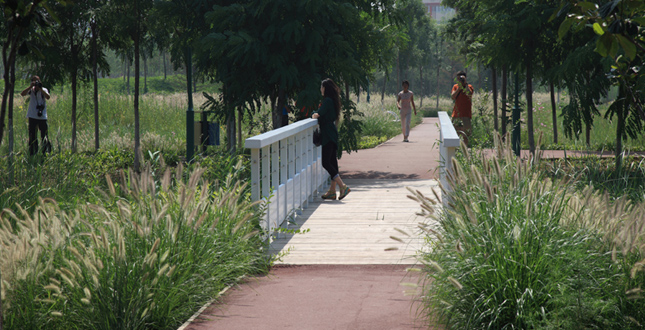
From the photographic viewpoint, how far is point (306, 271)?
6.54 meters

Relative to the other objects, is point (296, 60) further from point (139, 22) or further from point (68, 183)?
point (68, 183)

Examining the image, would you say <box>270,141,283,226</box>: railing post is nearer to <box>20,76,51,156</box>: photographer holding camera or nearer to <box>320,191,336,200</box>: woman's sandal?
<box>320,191,336,200</box>: woman's sandal

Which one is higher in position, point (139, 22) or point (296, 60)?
point (139, 22)

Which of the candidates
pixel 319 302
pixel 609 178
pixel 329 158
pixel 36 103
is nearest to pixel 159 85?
pixel 36 103

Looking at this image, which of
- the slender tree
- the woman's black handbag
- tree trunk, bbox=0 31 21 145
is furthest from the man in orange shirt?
tree trunk, bbox=0 31 21 145

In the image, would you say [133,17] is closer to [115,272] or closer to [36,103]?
[36,103]

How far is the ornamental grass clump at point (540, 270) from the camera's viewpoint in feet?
13.9

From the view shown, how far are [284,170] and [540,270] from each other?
4464mm

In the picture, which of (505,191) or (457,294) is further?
(505,191)

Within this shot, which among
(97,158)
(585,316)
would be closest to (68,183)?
(585,316)

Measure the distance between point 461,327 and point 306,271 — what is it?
2317 mm

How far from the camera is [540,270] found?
14.6 ft

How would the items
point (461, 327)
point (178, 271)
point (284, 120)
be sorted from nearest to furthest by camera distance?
point (461, 327) → point (178, 271) → point (284, 120)

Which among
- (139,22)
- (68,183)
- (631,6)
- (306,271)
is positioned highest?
(139,22)
